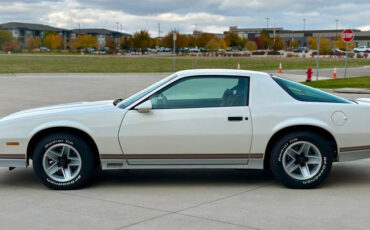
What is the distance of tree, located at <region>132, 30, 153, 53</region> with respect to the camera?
421ft

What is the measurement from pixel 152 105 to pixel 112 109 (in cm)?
47

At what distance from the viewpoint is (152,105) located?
20.5 feet

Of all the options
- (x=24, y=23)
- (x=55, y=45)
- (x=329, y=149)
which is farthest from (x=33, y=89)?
(x=24, y=23)

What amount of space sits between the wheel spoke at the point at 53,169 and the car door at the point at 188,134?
81cm

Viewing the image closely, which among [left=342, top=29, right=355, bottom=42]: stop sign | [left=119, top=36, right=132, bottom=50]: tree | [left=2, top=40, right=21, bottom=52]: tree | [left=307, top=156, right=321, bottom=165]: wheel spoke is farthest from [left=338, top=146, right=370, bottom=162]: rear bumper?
[left=2, top=40, right=21, bottom=52]: tree

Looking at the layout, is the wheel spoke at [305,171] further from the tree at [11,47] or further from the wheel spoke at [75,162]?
the tree at [11,47]

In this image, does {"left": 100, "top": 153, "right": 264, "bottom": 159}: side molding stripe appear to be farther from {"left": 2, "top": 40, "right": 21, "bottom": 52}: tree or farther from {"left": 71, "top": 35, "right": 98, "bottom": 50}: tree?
{"left": 71, "top": 35, "right": 98, "bottom": 50}: tree

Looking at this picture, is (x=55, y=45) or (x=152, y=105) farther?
(x=55, y=45)

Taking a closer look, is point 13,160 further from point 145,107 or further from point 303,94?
point 303,94

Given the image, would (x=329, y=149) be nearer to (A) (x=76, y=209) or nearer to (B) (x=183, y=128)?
(B) (x=183, y=128)

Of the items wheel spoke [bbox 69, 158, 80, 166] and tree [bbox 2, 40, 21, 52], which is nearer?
wheel spoke [bbox 69, 158, 80, 166]

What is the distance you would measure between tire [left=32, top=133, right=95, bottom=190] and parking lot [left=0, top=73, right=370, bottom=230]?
0.41 feet

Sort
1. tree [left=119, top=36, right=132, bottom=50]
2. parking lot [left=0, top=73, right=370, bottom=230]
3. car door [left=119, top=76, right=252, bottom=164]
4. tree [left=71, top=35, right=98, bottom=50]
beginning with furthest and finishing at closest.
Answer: tree [left=71, top=35, right=98, bottom=50] < tree [left=119, top=36, right=132, bottom=50] < car door [left=119, top=76, right=252, bottom=164] < parking lot [left=0, top=73, right=370, bottom=230]

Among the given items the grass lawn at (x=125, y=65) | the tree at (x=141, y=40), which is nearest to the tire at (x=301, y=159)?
the grass lawn at (x=125, y=65)
